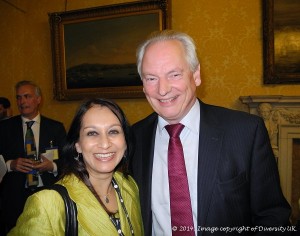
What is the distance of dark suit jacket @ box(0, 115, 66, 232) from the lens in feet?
9.83

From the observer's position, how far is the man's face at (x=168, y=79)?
5.17 feet

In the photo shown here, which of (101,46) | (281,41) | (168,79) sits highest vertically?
(101,46)

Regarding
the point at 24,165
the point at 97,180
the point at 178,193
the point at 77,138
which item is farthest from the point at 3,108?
the point at 178,193

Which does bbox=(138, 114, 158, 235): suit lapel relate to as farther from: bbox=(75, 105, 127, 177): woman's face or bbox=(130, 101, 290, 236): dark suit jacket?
bbox=(130, 101, 290, 236): dark suit jacket

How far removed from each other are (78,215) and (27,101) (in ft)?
7.24

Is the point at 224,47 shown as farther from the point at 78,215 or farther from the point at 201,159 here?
the point at 78,215

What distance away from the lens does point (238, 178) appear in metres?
1.46

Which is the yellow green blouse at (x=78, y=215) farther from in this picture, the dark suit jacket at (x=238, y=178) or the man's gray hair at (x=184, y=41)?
the man's gray hair at (x=184, y=41)

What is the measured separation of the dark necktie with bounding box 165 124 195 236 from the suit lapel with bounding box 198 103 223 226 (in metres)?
0.08

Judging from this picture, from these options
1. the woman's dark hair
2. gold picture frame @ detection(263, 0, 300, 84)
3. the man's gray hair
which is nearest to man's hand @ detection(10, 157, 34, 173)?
the woman's dark hair

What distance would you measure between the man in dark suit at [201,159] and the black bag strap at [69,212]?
44cm

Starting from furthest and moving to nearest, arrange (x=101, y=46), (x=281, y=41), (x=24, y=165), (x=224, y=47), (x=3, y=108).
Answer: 1. (x=101, y=46)
2. (x=3, y=108)
3. (x=224, y=47)
4. (x=281, y=41)
5. (x=24, y=165)

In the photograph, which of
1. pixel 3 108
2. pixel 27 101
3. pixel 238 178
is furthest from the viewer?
pixel 3 108

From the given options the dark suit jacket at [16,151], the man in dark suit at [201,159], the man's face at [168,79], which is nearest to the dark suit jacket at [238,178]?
the man in dark suit at [201,159]
